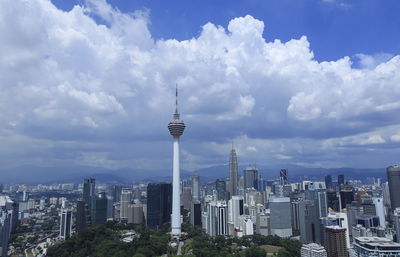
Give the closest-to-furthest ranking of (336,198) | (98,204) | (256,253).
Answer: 1. (256,253)
2. (98,204)
3. (336,198)

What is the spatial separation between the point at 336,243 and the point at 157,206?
136 ft

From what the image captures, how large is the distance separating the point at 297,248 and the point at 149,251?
16.8m

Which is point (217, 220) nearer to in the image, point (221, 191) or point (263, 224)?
point (263, 224)

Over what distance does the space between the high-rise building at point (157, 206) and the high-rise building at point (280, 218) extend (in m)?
22.5

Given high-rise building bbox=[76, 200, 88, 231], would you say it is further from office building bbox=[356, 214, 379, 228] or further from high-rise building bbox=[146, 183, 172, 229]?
office building bbox=[356, 214, 379, 228]

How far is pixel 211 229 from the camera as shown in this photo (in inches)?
2223

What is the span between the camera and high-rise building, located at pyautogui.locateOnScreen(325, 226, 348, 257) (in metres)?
32.9

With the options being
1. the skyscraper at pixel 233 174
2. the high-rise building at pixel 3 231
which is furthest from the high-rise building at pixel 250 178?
the high-rise building at pixel 3 231

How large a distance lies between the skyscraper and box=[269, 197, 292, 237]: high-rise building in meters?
42.9

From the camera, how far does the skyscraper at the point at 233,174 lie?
10221cm

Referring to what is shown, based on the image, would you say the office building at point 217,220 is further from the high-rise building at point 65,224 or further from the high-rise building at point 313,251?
the high-rise building at point 313,251

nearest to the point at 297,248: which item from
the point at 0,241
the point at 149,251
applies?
the point at 149,251

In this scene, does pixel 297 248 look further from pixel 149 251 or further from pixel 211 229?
pixel 211 229

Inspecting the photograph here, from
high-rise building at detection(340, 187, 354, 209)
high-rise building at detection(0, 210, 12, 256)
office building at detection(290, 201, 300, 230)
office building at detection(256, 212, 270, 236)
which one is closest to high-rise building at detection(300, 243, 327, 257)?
office building at detection(256, 212, 270, 236)
